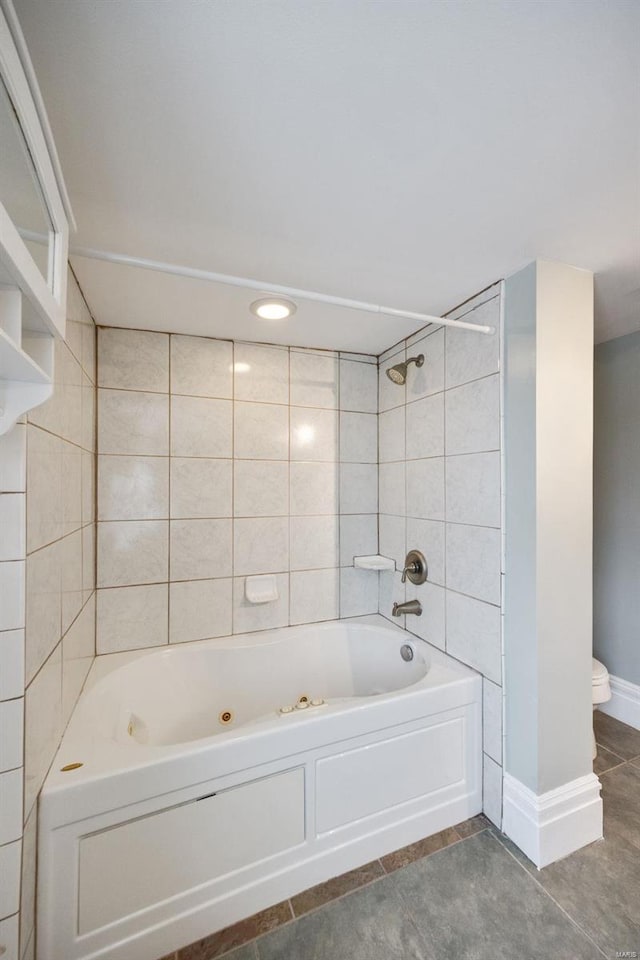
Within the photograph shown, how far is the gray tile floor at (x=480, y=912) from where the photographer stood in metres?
1.17

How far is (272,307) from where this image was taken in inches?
62.3

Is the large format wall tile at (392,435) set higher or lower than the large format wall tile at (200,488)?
higher

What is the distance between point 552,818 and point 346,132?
2314 mm

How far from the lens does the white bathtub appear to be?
1.10m

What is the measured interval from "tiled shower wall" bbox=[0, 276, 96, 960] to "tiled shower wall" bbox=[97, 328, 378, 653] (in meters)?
0.46

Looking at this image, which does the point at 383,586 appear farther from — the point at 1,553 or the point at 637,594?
the point at 1,553

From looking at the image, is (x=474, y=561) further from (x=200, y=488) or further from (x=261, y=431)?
(x=200, y=488)

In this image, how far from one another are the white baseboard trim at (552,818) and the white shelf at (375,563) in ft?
3.45

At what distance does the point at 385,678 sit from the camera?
7.14 feet

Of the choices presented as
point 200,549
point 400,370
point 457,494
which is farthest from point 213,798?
point 400,370

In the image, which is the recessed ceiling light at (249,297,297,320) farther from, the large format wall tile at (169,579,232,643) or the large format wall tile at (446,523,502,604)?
the large format wall tile at (169,579,232,643)

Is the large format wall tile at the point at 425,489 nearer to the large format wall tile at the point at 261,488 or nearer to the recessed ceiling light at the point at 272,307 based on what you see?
the large format wall tile at the point at 261,488

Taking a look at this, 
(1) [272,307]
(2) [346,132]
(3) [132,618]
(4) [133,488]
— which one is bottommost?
(3) [132,618]

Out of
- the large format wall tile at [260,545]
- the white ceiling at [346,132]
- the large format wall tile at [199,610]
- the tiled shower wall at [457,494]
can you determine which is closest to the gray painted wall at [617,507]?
the white ceiling at [346,132]
